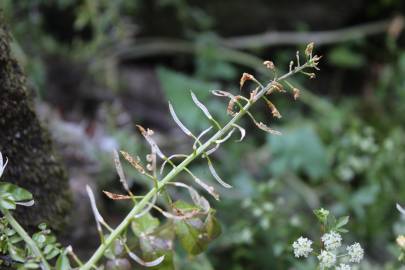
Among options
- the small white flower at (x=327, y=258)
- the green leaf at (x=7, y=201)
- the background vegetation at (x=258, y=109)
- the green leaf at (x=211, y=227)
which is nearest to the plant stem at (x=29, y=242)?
the green leaf at (x=7, y=201)

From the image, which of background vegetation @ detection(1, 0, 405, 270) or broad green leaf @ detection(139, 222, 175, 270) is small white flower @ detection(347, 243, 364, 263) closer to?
→ broad green leaf @ detection(139, 222, 175, 270)

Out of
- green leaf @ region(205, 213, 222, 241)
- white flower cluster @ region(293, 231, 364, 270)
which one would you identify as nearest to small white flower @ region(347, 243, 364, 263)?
white flower cluster @ region(293, 231, 364, 270)

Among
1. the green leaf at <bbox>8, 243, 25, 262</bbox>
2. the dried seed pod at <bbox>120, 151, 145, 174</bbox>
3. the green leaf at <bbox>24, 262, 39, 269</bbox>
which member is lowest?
the green leaf at <bbox>24, 262, 39, 269</bbox>

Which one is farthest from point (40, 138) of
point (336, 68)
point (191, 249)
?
point (336, 68)

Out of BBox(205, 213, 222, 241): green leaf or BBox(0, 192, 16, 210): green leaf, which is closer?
BBox(0, 192, 16, 210): green leaf

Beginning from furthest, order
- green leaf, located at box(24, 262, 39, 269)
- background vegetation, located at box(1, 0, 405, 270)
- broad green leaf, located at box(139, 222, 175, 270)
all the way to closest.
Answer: background vegetation, located at box(1, 0, 405, 270) → broad green leaf, located at box(139, 222, 175, 270) → green leaf, located at box(24, 262, 39, 269)

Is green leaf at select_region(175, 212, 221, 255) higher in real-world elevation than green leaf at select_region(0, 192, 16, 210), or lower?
lower

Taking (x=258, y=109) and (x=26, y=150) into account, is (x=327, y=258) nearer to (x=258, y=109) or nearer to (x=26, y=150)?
(x=26, y=150)

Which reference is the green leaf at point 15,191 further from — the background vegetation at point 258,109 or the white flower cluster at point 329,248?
the background vegetation at point 258,109
